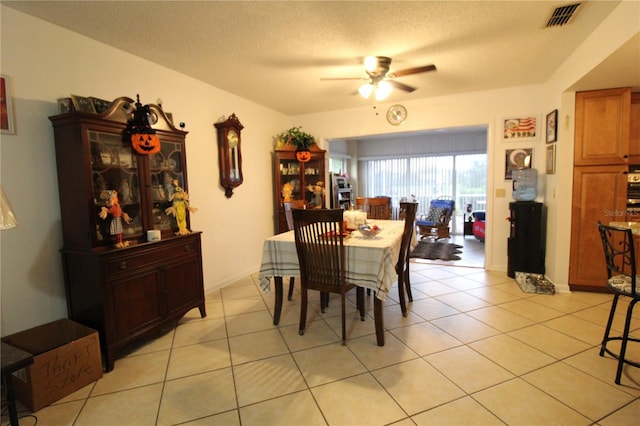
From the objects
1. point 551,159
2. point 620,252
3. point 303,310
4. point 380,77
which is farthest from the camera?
point 551,159

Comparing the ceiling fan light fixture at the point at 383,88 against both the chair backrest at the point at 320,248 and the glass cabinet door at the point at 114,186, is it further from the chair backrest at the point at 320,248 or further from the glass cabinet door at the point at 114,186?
the glass cabinet door at the point at 114,186

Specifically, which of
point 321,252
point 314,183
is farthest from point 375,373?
point 314,183

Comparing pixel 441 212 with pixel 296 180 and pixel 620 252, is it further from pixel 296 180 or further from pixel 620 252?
pixel 620 252

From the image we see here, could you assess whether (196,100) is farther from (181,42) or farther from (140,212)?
(140,212)

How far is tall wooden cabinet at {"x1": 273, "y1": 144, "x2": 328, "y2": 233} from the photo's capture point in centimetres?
470

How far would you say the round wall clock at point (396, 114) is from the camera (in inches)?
175

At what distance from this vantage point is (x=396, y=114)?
177 inches

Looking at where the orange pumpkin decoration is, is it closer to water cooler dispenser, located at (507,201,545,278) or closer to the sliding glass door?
water cooler dispenser, located at (507,201,545,278)

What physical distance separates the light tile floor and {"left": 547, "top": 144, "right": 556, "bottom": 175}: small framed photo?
57.3 inches

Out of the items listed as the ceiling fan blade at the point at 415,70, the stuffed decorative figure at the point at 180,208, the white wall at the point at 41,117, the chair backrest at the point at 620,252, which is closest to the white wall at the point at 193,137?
the white wall at the point at 41,117

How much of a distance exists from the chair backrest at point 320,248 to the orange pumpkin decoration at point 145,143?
1.28 m

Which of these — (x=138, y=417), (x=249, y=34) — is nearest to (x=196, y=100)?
(x=249, y=34)

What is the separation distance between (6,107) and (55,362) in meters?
1.65

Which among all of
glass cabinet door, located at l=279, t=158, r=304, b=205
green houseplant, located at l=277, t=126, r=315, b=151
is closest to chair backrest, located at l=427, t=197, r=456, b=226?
glass cabinet door, located at l=279, t=158, r=304, b=205
